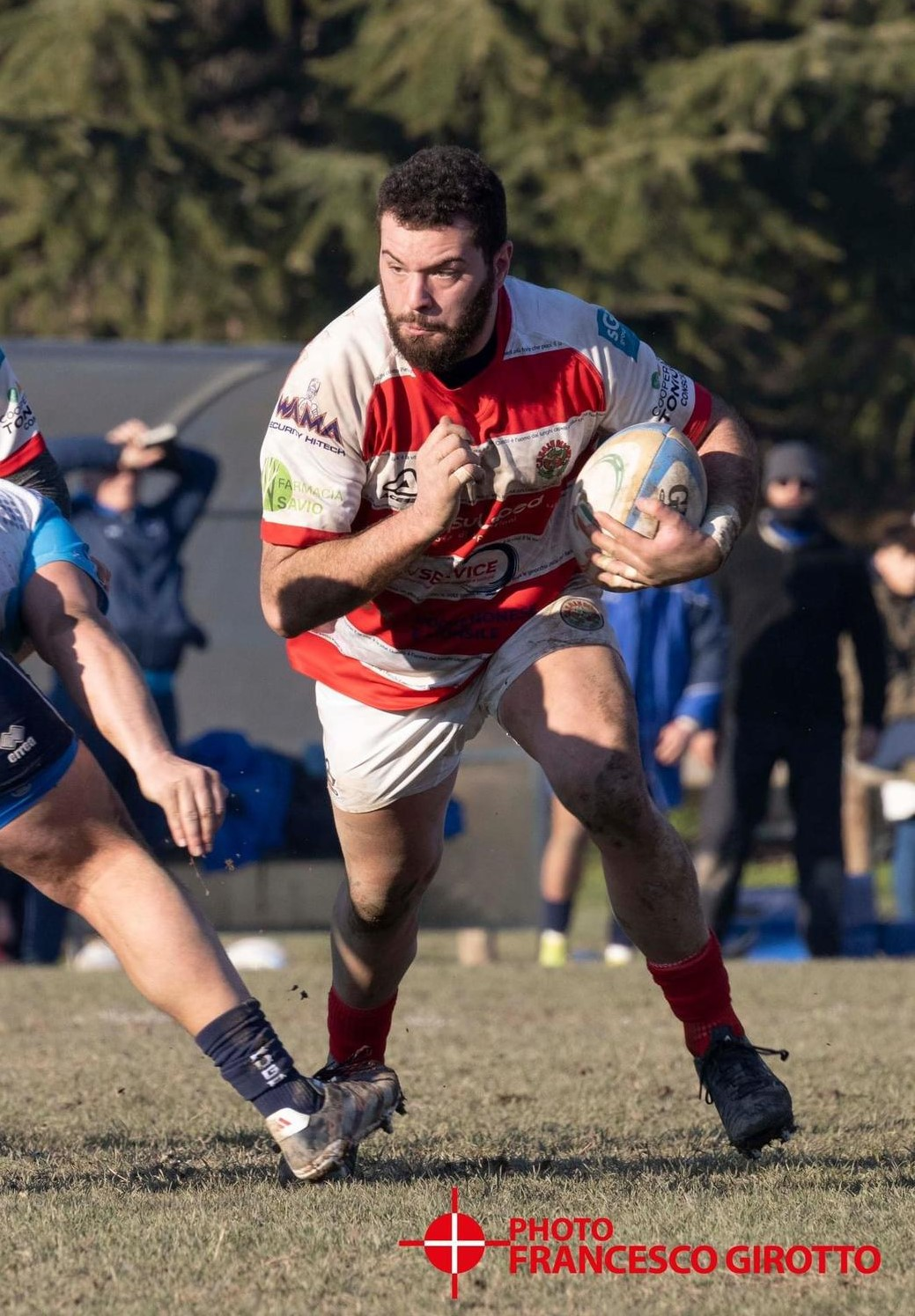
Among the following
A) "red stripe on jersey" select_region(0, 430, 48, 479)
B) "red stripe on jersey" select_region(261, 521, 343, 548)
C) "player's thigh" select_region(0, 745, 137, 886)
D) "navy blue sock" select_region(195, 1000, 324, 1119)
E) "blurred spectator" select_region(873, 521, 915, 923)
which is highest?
"red stripe on jersey" select_region(0, 430, 48, 479)

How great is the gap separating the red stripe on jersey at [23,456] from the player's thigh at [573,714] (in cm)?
128

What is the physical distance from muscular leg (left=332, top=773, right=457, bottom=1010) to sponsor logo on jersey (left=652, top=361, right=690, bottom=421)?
107cm

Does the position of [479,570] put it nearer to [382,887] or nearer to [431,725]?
[431,725]

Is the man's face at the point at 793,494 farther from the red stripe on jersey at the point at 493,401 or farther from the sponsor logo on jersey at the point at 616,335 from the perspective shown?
the red stripe on jersey at the point at 493,401

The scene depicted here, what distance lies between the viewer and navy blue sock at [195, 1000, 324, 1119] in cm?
410

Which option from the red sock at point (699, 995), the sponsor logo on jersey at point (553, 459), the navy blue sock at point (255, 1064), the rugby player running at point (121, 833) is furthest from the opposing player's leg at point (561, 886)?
the navy blue sock at point (255, 1064)

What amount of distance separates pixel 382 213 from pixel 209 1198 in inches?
86.5

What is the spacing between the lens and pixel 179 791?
4.02 meters

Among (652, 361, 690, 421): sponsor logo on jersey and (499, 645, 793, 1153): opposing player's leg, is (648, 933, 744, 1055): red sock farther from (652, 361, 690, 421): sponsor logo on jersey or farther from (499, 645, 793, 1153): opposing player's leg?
(652, 361, 690, 421): sponsor logo on jersey

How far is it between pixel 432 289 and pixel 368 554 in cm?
62

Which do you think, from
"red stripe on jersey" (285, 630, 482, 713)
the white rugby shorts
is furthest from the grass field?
"red stripe on jersey" (285, 630, 482, 713)

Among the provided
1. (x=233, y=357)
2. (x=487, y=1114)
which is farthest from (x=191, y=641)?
(x=487, y=1114)

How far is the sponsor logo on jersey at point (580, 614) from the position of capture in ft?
16.4

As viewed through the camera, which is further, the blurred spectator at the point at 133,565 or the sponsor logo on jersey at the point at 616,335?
the blurred spectator at the point at 133,565
